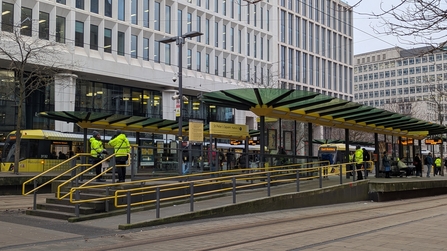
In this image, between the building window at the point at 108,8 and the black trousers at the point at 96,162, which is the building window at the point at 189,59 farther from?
the black trousers at the point at 96,162

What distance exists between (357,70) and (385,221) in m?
115

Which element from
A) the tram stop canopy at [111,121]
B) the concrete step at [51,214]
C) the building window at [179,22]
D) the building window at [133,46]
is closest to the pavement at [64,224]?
the concrete step at [51,214]

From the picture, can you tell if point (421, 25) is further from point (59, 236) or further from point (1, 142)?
point (1, 142)

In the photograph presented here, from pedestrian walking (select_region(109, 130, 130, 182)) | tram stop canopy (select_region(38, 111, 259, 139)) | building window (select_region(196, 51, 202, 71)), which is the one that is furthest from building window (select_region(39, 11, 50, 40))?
pedestrian walking (select_region(109, 130, 130, 182))

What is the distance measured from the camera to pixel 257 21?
210 feet

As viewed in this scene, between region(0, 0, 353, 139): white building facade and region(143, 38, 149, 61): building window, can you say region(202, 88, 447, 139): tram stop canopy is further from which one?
region(143, 38, 149, 61): building window

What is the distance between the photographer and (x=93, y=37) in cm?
4569

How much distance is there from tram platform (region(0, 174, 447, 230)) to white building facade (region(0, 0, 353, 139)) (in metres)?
13.6

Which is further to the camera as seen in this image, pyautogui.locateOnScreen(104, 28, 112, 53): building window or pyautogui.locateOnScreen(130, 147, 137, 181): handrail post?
pyautogui.locateOnScreen(104, 28, 112, 53): building window

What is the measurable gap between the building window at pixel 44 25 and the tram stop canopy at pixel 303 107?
25.5 m

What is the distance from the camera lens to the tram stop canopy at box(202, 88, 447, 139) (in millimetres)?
18656

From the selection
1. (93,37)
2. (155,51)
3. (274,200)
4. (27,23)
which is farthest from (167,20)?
(274,200)

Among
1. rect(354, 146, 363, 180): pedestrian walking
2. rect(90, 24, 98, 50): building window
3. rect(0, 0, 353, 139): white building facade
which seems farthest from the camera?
rect(90, 24, 98, 50): building window

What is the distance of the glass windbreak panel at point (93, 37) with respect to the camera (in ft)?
149
